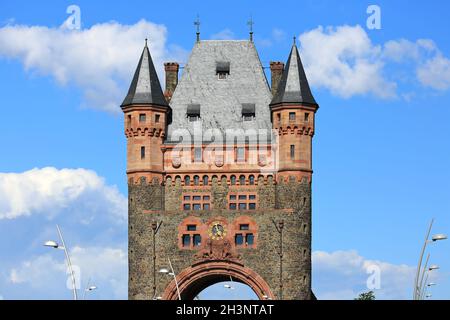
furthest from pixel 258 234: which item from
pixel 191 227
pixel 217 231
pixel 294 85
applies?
pixel 294 85

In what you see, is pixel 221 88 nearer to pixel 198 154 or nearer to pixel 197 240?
pixel 198 154

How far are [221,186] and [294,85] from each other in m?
10.7

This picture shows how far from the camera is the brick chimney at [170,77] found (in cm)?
11100

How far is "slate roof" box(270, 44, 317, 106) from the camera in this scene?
105 m

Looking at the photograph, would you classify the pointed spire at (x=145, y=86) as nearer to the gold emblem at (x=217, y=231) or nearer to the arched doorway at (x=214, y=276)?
the gold emblem at (x=217, y=231)

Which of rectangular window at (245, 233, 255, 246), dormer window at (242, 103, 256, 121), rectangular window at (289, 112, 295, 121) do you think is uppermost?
dormer window at (242, 103, 256, 121)

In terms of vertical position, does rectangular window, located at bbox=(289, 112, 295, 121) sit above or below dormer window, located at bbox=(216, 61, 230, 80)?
below

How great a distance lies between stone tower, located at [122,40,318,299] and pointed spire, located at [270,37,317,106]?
86 millimetres

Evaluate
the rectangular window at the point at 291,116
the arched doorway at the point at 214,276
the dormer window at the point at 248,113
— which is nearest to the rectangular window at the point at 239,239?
the arched doorway at the point at 214,276

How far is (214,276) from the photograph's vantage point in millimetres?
104750

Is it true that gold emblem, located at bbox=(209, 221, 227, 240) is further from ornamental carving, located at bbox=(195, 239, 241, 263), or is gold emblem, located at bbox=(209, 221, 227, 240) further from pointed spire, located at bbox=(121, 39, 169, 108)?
pointed spire, located at bbox=(121, 39, 169, 108)

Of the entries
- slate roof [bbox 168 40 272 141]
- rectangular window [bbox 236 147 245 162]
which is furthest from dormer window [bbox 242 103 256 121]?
rectangular window [bbox 236 147 245 162]
